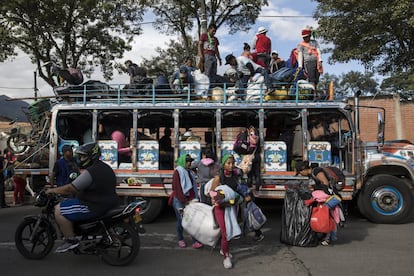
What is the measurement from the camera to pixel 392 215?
808cm

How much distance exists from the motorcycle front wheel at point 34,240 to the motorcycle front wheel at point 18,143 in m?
4.32

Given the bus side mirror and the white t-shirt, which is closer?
the bus side mirror

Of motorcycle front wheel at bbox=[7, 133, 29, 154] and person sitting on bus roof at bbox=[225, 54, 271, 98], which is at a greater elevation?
person sitting on bus roof at bbox=[225, 54, 271, 98]

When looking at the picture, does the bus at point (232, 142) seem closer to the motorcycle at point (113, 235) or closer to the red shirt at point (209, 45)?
the red shirt at point (209, 45)

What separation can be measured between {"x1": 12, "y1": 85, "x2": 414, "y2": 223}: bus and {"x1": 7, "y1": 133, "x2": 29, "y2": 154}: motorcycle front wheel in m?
0.89

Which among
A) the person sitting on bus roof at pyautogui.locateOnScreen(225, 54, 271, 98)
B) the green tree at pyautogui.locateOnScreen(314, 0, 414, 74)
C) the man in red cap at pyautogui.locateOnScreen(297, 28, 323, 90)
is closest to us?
the man in red cap at pyautogui.locateOnScreen(297, 28, 323, 90)

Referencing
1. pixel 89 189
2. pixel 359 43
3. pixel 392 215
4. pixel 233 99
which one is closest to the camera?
pixel 89 189

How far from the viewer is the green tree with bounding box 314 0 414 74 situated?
15227mm

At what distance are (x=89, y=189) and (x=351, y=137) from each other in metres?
5.38

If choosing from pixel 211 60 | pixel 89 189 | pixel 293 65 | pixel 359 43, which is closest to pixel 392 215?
pixel 293 65

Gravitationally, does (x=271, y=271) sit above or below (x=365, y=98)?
below

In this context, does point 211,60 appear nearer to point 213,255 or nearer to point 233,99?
point 233,99

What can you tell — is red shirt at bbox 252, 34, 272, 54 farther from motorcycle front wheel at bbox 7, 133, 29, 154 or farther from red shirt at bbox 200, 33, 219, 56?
motorcycle front wheel at bbox 7, 133, 29, 154

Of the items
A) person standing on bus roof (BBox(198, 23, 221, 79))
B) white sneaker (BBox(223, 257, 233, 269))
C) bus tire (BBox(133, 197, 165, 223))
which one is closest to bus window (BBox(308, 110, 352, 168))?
person standing on bus roof (BBox(198, 23, 221, 79))
